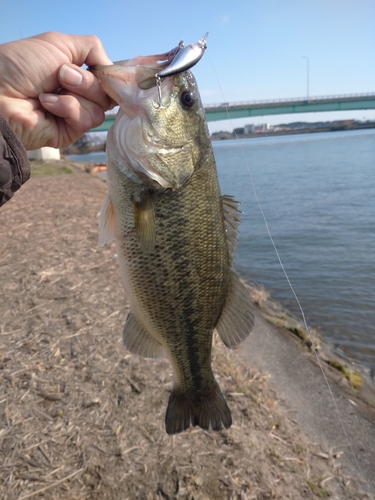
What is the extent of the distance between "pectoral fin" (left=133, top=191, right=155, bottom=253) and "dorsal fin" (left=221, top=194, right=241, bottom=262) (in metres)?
0.42

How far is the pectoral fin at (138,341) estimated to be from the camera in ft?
7.61

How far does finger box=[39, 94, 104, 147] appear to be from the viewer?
7.18 ft

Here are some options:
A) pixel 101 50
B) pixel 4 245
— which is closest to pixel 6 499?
pixel 101 50

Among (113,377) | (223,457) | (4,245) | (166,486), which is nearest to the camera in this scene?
(166,486)

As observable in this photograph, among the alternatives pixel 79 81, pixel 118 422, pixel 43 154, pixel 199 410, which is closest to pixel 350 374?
pixel 118 422

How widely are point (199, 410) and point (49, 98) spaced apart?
205 centimetres

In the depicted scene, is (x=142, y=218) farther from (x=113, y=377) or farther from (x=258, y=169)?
(x=258, y=169)

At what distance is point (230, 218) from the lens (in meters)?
2.23

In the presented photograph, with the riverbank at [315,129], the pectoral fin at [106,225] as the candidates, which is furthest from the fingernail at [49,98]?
the riverbank at [315,129]

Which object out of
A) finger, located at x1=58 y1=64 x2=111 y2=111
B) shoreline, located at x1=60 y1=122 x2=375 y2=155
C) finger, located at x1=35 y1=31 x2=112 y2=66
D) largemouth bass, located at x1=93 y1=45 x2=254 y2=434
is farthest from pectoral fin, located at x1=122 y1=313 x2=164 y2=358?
shoreline, located at x1=60 y1=122 x2=375 y2=155

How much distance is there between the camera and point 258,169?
28078 mm

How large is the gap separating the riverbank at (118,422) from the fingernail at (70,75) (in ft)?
8.65

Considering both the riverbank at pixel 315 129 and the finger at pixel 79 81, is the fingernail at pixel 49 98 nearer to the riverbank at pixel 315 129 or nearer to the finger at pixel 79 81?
the finger at pixel 79 81

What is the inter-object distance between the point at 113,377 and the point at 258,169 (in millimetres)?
25866
